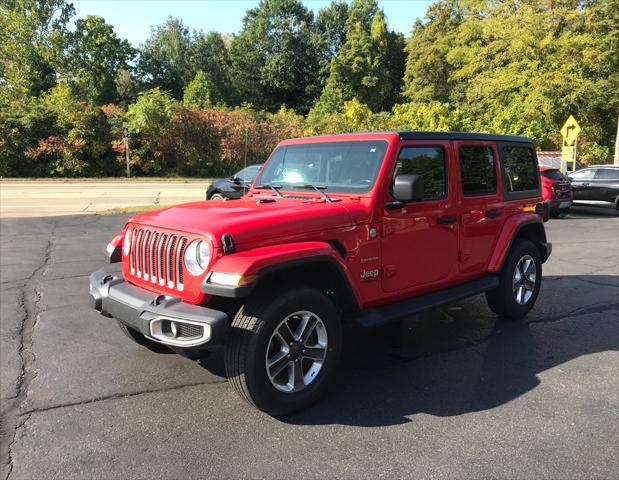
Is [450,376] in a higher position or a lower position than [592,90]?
lower

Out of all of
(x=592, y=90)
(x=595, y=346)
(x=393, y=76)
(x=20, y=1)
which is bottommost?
(x=595, y=346)

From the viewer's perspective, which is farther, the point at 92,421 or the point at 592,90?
the point at 592,90

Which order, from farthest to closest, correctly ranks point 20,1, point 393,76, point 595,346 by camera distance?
point 393,76 < point 20,1 < point 595,346

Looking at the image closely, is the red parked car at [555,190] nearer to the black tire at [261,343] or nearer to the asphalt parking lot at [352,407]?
the asphalt parking lot at [352,407]

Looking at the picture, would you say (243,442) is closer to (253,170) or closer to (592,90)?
(253,170)

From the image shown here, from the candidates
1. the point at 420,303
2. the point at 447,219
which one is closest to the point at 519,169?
the point at 447,219

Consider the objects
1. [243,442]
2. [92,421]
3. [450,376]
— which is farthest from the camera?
[450,376]

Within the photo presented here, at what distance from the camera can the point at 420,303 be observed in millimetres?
3975

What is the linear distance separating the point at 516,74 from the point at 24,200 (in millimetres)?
26224

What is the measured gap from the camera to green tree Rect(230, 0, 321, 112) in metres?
56.3

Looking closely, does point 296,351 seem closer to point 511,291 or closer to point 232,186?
point 511,291

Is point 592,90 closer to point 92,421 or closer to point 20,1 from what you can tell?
point 92,421

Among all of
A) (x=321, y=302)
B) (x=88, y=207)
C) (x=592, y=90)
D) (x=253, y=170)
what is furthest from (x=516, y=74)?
(x=321, y=302)

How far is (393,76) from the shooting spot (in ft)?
184
